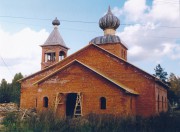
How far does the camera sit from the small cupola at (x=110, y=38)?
95.2ft

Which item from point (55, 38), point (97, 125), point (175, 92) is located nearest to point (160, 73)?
point (175, 92)

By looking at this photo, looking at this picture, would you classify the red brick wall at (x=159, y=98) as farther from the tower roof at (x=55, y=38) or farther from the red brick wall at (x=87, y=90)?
the tower roof at (x=55, y=38)

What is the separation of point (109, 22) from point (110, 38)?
199cm

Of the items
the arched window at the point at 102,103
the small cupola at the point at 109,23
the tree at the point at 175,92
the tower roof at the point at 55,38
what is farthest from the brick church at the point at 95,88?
the tree at the point at 175,92

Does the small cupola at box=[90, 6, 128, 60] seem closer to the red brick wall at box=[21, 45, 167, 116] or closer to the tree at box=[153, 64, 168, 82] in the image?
the red brick wall at box=[21, 45, 167, 116]

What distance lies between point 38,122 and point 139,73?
35.9 ft

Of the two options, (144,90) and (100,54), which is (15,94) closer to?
(100,54)

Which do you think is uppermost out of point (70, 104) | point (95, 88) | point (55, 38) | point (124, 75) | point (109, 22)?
point (109, 22)

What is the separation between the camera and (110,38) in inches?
1156

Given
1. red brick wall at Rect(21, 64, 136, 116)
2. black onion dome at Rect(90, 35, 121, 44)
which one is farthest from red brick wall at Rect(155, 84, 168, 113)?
black onion dome at Rect(90, 35, 121, 44)

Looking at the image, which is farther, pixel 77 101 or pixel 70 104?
pixel 70 104

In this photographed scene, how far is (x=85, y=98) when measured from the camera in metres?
20.9

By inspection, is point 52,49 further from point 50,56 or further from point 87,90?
point 87,90

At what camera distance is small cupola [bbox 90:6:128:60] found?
29031 millimetres
